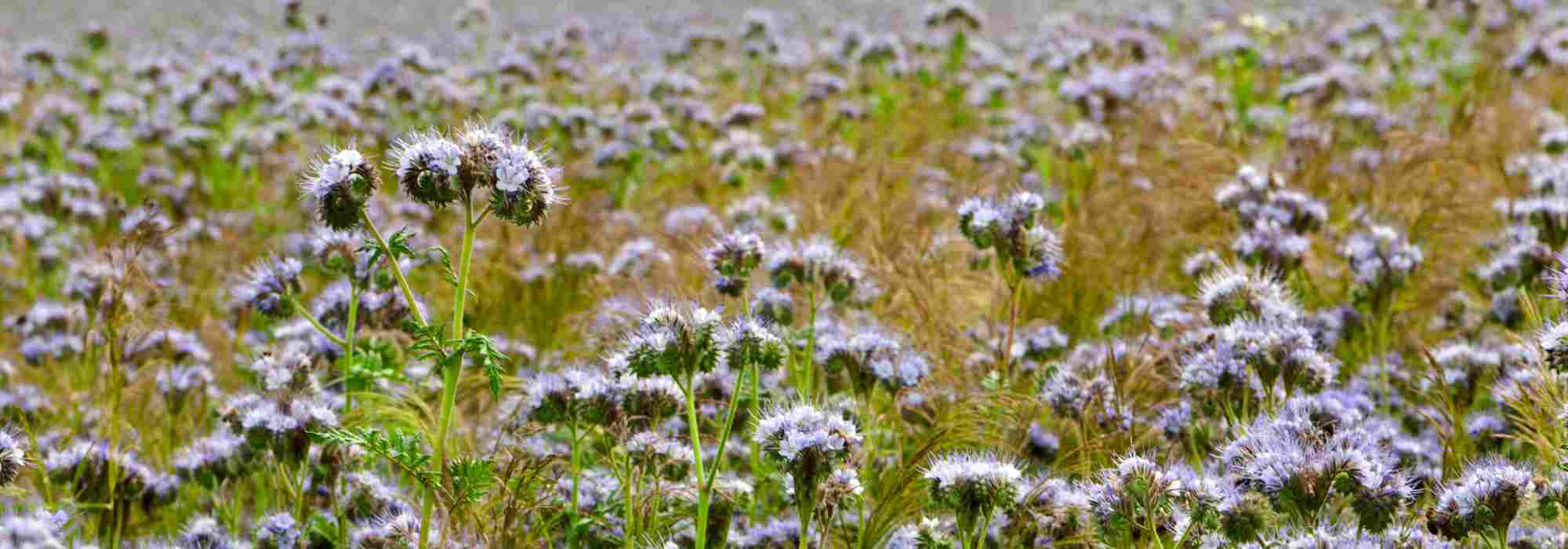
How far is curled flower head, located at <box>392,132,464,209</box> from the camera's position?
2.75 meters

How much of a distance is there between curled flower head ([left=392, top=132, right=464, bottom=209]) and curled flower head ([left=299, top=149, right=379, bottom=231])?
72 mm

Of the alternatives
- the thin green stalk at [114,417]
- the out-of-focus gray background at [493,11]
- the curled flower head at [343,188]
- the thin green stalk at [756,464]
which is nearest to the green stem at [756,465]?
the thin green stalk at [756,464]

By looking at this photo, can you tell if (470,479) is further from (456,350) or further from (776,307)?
(776,307)

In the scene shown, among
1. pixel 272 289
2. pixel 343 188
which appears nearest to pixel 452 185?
pixel 343 188

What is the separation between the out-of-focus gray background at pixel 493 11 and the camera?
17016 mm

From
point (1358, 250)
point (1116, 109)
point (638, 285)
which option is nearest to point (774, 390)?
point (638, 285)

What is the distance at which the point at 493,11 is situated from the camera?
1642cm

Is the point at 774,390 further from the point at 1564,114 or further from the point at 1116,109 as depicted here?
the point at 1564,114

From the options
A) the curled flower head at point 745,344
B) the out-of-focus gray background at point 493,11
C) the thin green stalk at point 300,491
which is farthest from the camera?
the out-of-focus gray background at point 493,11

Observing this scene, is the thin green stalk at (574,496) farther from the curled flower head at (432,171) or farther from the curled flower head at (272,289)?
the curled flower head at (272,289)

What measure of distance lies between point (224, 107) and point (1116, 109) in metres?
5.98

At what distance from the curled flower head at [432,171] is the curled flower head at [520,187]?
0.08 m

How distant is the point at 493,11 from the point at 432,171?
1423cm

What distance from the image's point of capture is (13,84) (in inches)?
440
